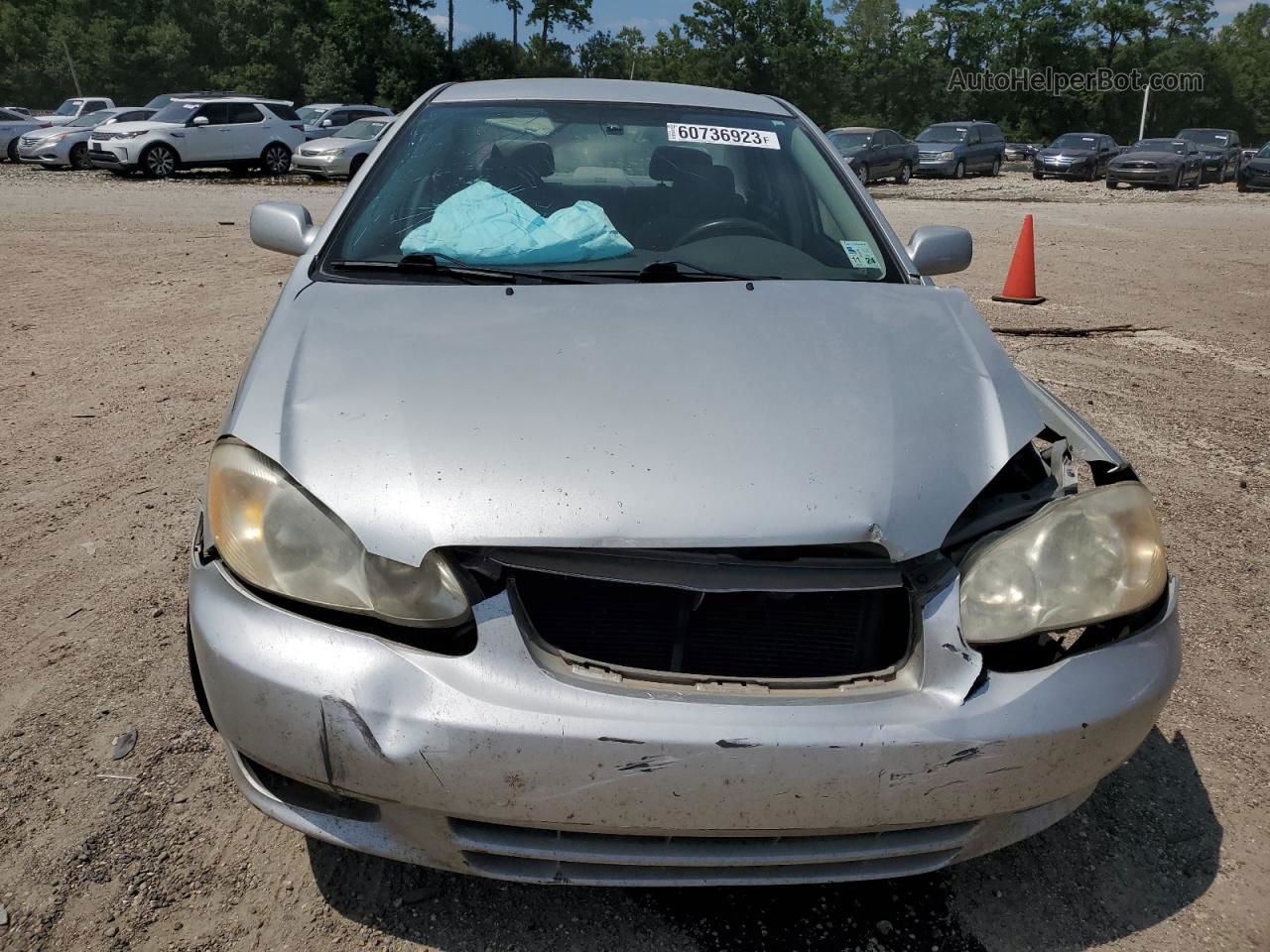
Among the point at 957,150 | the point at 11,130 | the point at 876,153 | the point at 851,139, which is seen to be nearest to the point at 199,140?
the point at 11,130

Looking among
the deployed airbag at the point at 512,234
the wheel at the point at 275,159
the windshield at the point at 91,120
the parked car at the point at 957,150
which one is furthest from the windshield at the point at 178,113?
the deployed airbag at the point at 512,234

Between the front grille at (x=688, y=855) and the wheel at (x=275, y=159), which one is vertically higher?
the wheel at (x=275, y=159)

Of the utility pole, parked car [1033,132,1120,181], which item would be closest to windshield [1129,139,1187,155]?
parked car [1033,132,1120,181]

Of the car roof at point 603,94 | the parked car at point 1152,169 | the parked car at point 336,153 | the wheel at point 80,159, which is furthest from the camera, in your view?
the parked car at point 1152,169

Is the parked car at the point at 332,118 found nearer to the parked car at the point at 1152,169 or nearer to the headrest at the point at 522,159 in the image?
the parked car at the point at 1152,169

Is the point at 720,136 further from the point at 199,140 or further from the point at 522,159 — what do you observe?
the point at 199,140

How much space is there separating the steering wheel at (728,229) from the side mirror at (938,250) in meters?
0.46

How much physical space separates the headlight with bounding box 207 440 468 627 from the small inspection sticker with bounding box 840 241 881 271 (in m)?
1.63

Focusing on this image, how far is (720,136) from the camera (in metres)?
3.12

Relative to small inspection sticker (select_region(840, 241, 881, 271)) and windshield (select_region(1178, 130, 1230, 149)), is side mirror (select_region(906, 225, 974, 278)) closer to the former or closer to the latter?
small inspection sticker (select_region(840, 241, 881, 271))

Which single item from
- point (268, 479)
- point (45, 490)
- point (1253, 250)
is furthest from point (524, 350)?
point (1253, 250)

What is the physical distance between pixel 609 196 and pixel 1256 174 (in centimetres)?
2717

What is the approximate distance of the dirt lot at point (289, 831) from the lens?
6.12 feet

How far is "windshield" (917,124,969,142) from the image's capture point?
26969 mm
